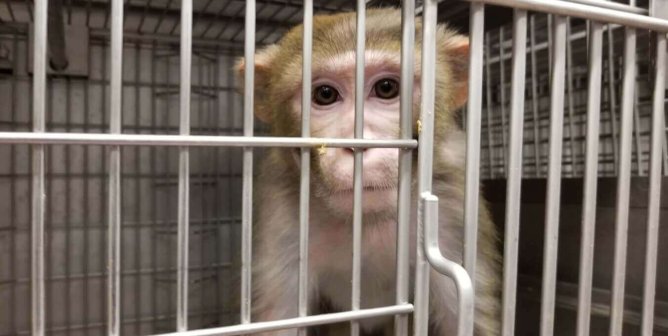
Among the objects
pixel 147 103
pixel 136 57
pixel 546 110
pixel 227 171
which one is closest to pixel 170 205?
pixel 227 171

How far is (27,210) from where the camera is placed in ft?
6.35

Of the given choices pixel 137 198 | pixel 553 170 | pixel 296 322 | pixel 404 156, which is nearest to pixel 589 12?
pixel 553 170

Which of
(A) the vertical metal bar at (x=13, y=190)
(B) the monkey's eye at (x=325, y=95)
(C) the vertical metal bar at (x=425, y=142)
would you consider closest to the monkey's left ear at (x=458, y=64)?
(B) the monkey's eye at (x=325, y=95)

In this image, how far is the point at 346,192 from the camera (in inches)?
43.9

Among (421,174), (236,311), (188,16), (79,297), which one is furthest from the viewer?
(79,297)

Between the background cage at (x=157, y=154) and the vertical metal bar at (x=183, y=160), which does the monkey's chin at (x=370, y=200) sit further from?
the background cage at (x=157, y=154)

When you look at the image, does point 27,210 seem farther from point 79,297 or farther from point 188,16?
point 188,16

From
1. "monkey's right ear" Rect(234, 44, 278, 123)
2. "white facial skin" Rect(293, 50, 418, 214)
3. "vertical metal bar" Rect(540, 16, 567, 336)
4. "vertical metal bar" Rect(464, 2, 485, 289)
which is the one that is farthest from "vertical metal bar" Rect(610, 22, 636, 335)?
"monkey's right ear" Rect(234, 44, 278, 123)

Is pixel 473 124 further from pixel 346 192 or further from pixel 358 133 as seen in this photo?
pixel 346 192

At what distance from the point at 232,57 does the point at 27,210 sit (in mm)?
878

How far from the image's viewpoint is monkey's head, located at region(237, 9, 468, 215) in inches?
41.8

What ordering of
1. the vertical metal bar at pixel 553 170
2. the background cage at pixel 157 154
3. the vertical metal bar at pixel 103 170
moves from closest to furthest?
the vertical metal bar at pixel 553 170
the background cage at pixel 157 154
the vertical metal bar at pixel 103 170

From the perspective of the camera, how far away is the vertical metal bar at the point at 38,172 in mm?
633

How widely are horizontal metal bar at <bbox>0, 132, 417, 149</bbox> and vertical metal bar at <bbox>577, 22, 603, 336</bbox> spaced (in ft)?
1.03
